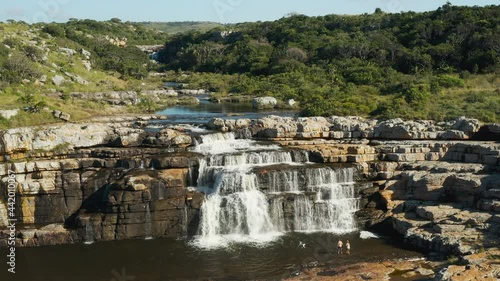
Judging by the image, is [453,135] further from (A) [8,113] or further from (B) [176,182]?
(A) [8,113]

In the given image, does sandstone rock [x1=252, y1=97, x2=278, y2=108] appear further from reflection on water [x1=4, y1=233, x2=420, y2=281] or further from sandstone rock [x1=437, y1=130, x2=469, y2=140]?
reflection on water [x1=4, y1=233, x2=420, y2=281]

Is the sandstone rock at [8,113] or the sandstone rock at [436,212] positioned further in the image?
the sandstone rock at [8,113]

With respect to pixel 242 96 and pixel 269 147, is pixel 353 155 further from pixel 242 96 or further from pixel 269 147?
pixel 242 96

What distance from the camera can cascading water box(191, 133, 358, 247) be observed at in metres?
28.4

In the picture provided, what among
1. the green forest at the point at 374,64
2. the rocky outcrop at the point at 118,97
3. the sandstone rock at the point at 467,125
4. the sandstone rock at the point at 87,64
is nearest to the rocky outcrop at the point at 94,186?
the sandstone rock at the point at 467,125

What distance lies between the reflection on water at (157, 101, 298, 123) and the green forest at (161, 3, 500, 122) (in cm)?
Answer: 452

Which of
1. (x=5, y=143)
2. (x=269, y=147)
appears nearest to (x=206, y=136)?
(x=269, y=147)

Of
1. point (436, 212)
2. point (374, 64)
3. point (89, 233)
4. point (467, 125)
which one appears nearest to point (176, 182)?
point (89, 233)

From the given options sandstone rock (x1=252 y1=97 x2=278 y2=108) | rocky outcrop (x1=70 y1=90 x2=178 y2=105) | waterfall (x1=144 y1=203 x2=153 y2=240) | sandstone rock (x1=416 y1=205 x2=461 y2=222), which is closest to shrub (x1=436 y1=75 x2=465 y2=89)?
sandstone rock (x1=252 y1=97 x2=278 y2=108)

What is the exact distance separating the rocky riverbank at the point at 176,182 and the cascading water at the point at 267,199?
89cm

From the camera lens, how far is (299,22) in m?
109

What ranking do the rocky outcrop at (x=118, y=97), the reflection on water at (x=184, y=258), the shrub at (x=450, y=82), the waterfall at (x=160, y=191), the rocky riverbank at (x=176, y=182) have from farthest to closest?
the rocky outcrop at (x=118, y=97)
the shrub at (x=450, y=82)
the waterfall at (x=160, y=191)
the rocky riverbank at (x=176, y=182)
the reflection on water at (x=184, y=258)

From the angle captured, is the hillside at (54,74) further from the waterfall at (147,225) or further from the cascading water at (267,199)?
the cascading water at (267,199)

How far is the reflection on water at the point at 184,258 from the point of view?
23.2m
